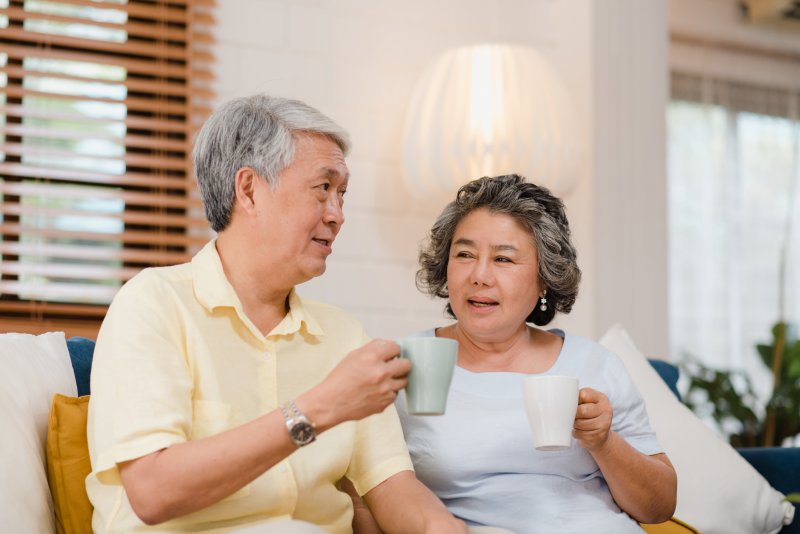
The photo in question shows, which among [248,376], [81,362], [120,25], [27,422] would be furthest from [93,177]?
[248,376]

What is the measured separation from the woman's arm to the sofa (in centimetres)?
22

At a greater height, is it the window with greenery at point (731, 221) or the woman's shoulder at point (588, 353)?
the window with greenery at point (731, 221)

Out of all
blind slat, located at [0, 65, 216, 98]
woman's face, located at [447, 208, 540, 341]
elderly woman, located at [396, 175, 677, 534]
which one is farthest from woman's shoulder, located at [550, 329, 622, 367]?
blind slat, located at [0, 65, 216, 98]

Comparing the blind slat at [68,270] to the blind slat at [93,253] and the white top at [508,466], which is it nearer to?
the blind slat at [93,253]

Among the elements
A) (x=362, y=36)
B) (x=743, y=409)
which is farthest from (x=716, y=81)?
(x=362, y=36)

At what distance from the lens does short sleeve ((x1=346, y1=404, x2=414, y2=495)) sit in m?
1.64

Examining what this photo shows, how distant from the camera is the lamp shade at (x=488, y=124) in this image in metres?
2.86

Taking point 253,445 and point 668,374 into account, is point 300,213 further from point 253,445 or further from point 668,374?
point 668,374

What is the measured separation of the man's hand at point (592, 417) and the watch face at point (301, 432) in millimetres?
470

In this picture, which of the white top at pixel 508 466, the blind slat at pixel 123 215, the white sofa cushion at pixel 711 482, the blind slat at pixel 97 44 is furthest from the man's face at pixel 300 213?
the blind slat at pixel 97 44

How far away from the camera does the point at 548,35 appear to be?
10.9 ft

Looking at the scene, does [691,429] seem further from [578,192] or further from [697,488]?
[578,192]

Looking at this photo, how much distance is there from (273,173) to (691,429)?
4.19ft

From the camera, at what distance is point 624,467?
1.71 metres
